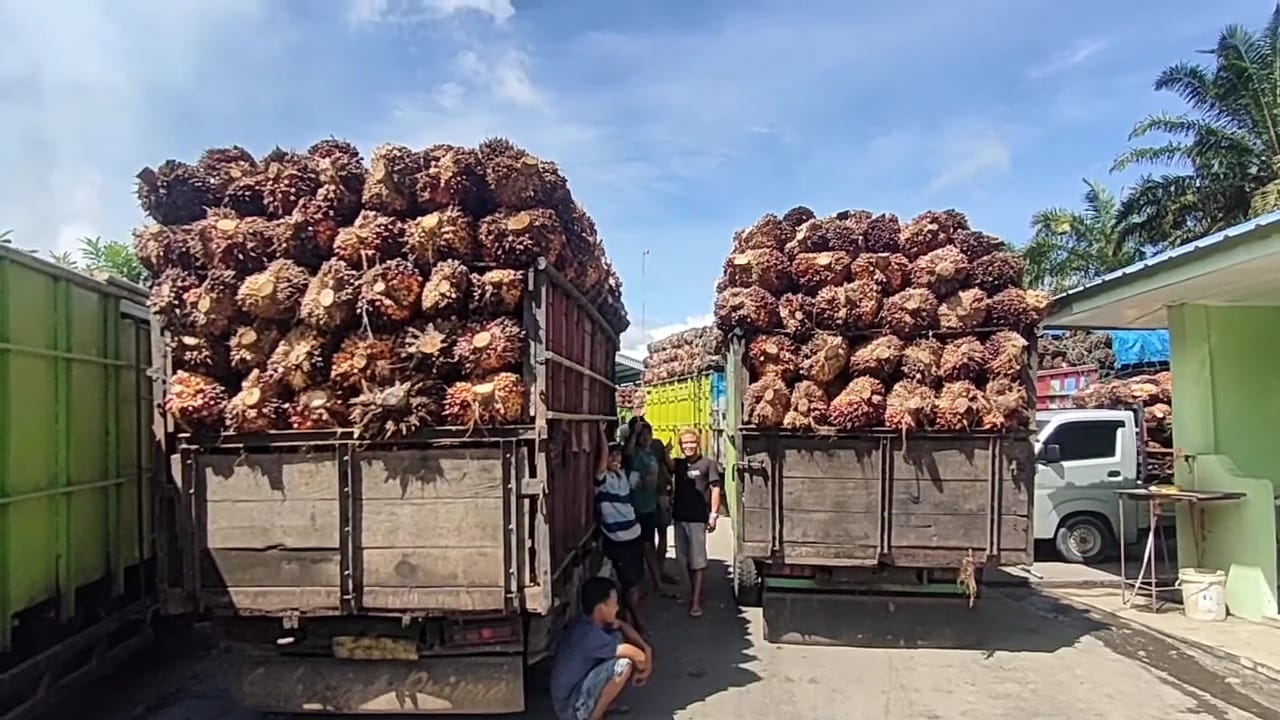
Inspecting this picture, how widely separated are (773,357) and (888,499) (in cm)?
146

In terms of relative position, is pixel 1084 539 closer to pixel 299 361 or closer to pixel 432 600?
pixel 432 600

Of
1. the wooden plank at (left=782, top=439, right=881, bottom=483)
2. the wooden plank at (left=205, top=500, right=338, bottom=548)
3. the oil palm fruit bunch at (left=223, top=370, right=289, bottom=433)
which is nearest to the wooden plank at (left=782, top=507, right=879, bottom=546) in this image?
the wooden plank at (left=782, top=439, right=881, bottom=483)

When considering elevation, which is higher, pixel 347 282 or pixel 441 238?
pixel 441 238

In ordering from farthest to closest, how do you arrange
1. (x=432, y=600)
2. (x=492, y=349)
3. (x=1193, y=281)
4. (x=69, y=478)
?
(x=1193, y=281) < (x=69, y=478) < (x=492, y=349) < (x=432, y=600)

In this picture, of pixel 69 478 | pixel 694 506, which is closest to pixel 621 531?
pixel 694 506

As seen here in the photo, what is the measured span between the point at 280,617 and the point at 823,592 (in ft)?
14.7

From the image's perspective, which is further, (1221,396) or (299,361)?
(1221,396)

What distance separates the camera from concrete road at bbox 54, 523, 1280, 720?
6.44 m

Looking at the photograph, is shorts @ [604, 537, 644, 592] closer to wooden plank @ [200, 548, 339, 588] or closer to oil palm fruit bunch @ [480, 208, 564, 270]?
wooden plank @ [200, 548, 339, 588]

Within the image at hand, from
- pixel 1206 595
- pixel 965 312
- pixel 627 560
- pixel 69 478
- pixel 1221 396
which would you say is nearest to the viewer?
pixel 69 478

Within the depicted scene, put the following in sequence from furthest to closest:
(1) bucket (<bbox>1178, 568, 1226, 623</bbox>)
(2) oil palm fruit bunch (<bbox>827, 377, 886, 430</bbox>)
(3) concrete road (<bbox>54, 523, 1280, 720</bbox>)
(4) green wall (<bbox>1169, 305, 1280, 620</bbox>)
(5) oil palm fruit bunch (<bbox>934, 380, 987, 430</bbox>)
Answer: (4) green wall (<bbox>1169, 305, 1280, 620</bbox>)
(1) bucket (<bbox>1178, 568, 1226, 623</bbox>)
(2) oil palm fruit bunch (<bbox>827, 377, 886, 430</bbox>)
(5) oil palm fruit bunch (<bbox>934, 380, 987, 430</bbox>)
(3) concrete road (<bbox>54, 523, 1280, 720</bbox>)

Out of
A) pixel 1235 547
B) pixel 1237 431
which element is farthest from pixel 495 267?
pixel 1237 431

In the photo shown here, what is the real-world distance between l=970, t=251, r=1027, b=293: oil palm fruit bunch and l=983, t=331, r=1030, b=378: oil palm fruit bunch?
1.51 ft

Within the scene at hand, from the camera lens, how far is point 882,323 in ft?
26.0
